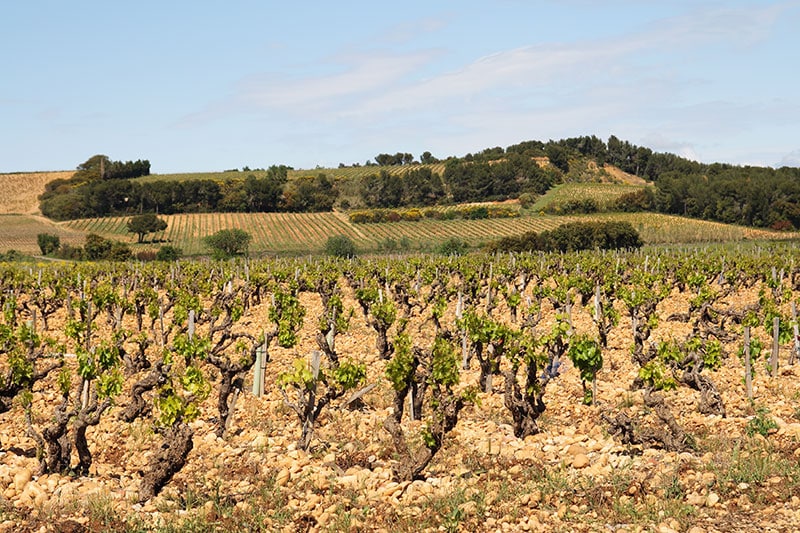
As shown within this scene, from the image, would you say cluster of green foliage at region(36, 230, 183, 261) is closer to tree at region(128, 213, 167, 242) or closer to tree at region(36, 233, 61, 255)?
tree at region(36, 233, 61, 255)

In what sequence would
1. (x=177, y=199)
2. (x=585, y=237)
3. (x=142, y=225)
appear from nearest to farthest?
1. (x=585, y=237)
2. (x=142, y=225)
3. (x=177, y=199)

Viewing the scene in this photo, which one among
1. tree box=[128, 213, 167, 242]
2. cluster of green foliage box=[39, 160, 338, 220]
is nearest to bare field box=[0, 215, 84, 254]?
cluster of green foliage box=[39, 160, 338, 220]

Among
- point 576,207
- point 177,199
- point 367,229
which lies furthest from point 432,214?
point 177,199

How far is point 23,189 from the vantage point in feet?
378

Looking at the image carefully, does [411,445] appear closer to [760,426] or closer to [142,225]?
[760,426]

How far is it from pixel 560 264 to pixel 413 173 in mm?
83021

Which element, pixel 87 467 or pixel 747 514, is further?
pixel 87 467

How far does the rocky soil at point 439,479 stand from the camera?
24.6ft

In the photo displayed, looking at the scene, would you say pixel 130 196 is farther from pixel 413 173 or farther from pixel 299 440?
pixel 299 440

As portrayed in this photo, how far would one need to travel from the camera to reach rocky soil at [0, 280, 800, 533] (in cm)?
749

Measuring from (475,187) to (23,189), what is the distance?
76.7 meters

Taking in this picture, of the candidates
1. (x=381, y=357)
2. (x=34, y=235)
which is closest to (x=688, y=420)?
(x=381, y=357)

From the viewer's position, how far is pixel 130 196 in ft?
326

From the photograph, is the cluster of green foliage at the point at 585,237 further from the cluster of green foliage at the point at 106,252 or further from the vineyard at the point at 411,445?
the vineyard at the point at 411,445
